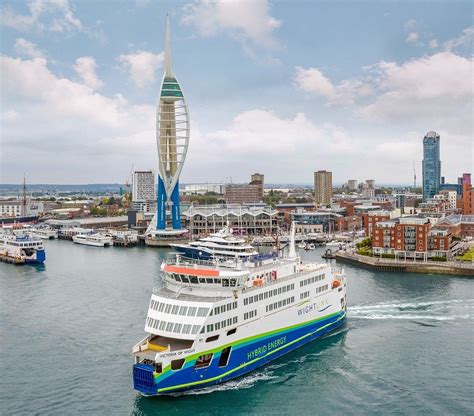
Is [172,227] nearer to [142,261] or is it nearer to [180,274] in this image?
[142,261]

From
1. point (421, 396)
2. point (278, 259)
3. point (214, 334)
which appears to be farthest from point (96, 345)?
point (421, 396)

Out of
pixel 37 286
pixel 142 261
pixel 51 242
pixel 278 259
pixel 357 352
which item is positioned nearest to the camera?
pixel 357 352

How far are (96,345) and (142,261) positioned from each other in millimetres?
23882

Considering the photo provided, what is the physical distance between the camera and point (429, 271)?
37.2 metres

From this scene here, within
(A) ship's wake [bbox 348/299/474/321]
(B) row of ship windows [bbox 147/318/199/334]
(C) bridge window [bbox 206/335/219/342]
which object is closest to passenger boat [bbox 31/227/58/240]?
(A) ship's wake [bbox 348/299/474/321]

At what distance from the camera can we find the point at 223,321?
16359mm

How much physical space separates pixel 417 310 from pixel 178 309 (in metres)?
13.1

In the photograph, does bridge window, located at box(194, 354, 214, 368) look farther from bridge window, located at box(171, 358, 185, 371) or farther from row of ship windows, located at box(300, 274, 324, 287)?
row of ship windows, located at box(300, 274, 324, 287)

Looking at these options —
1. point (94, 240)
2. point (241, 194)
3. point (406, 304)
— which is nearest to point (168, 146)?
point (94, 240)

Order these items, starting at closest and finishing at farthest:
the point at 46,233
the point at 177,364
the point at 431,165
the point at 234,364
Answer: the point at 177,364 < the point at 234,364 < the point at 46,233 < the point at 431,165

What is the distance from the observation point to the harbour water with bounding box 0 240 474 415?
50.1 ft

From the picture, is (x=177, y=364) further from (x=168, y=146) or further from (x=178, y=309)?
(x=168, y=146)

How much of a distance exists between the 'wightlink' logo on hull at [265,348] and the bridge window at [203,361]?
5.47 ft

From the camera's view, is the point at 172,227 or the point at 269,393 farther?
the point at 172,227
